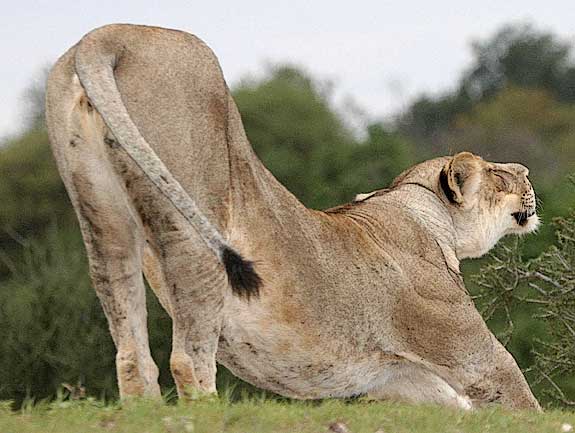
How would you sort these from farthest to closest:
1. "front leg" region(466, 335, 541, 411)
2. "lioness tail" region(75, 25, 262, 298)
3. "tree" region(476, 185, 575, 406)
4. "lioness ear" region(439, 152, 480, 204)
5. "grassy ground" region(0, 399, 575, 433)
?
"tree" region(476, 185, 575, 406) < "lioness ear" region(439, 152, 480, 204) < "front leg" region(466, 335, 541, 411) < "lioness tail" region(75, 25, 262, 298) < "grassy ground" region(0, 399, 575, 433)

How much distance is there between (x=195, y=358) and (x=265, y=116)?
2355 cm

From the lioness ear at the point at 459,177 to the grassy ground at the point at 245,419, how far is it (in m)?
1.48

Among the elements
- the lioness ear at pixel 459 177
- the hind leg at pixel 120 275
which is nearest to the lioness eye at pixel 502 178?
the lioness ear at pixel 459 177

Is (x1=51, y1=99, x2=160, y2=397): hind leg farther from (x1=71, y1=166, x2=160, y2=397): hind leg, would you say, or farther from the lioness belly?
the lioness belly

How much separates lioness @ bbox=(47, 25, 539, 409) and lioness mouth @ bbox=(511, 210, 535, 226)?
301 millimetres

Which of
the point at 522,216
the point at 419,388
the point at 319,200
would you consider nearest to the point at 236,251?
the point at 419,388

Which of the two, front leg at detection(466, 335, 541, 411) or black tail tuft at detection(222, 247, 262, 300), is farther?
front leg at detection(466, 335, 541, 411)

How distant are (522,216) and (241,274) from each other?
2.08 m

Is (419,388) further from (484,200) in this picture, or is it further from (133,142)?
(133,142)

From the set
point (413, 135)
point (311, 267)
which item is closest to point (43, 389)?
point (311, 267)

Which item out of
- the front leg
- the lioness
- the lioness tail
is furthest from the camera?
the front leg

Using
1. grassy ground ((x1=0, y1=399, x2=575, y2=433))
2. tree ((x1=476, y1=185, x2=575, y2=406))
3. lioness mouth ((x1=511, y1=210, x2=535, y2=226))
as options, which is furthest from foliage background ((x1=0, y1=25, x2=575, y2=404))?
grassy ground ((x1=0, y1=399, x2=575, y2=433))

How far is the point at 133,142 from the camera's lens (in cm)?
495

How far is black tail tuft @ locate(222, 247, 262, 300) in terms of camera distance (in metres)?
5.02
